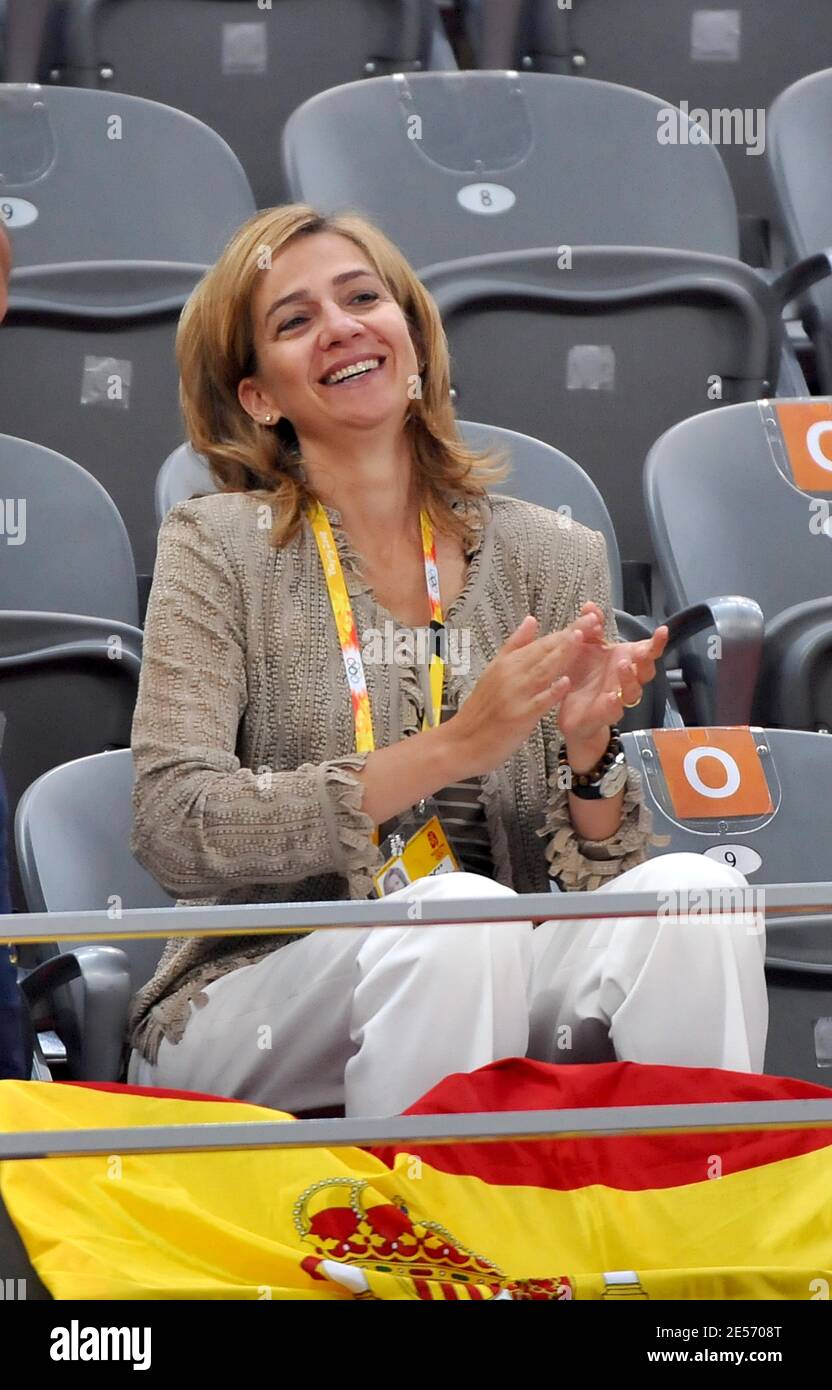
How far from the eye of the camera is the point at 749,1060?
3.45 ft

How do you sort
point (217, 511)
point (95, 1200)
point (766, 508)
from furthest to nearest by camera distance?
point (766, 508)
point (217, 511)
point (95, 1200)

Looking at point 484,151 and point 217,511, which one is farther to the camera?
point 484,151

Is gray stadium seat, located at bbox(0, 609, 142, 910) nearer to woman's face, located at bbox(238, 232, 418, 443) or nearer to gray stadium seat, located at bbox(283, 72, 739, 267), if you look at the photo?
woman's face, located at bbox(238, 232, 418, 443)

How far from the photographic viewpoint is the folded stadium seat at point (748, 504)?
173 cm

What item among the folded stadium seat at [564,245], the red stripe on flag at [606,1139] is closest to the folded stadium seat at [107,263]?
the folded stadium seat at [564,245]

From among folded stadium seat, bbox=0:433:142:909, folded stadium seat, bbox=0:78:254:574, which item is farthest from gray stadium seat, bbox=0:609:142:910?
folded stadium seat, bbox=0:78:254:574

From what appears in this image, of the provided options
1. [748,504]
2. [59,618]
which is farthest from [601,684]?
[748,504]

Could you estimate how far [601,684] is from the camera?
1.19m

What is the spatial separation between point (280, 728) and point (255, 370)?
276mm

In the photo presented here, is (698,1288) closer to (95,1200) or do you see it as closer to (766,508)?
(95,1200)

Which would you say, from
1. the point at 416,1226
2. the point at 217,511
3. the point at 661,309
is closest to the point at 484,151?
the point at 661,309

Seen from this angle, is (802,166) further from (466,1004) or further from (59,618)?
(466,1004)

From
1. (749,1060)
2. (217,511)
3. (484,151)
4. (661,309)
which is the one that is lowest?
(749,1060)
